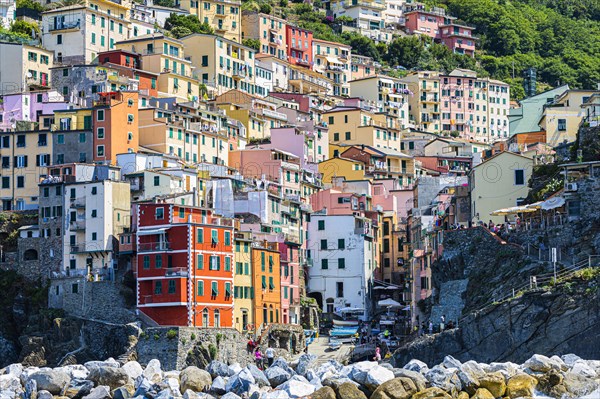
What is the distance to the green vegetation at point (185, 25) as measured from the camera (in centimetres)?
14250

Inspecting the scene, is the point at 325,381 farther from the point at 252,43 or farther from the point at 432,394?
the point at 252,43

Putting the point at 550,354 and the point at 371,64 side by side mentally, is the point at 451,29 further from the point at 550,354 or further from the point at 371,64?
the point at 550,354

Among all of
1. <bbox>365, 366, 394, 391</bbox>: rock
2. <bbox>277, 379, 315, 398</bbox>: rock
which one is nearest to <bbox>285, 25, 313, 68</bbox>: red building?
<bbox>277, 379, 315, 398</bbox>: rock

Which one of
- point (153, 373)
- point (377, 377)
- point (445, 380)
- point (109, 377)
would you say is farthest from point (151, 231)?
point (445, 380)

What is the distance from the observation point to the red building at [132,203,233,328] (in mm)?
87062

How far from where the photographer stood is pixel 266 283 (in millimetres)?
93562

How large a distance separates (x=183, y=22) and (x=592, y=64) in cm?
6804

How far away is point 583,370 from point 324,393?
32.5 ft

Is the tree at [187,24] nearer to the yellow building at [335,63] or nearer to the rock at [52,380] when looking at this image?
the yellow building at [335,63]

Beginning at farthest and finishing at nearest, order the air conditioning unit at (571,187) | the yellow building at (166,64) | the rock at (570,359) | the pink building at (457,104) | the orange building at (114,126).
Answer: the pink building at (457,104)
the yellow building at (166,64)
the orange building at (114,126)
the air conditioning unit at (571,187)
the rock at (570,359)

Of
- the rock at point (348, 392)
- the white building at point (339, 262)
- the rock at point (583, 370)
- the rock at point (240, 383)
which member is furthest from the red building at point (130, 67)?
the rock at point (583, 370)

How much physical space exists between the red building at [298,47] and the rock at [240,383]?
9609 cm

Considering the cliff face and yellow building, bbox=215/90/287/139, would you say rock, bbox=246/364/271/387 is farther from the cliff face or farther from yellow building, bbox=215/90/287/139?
yellow building, bbox=215/90/287/139

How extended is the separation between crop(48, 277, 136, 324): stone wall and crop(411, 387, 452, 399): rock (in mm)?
35343
